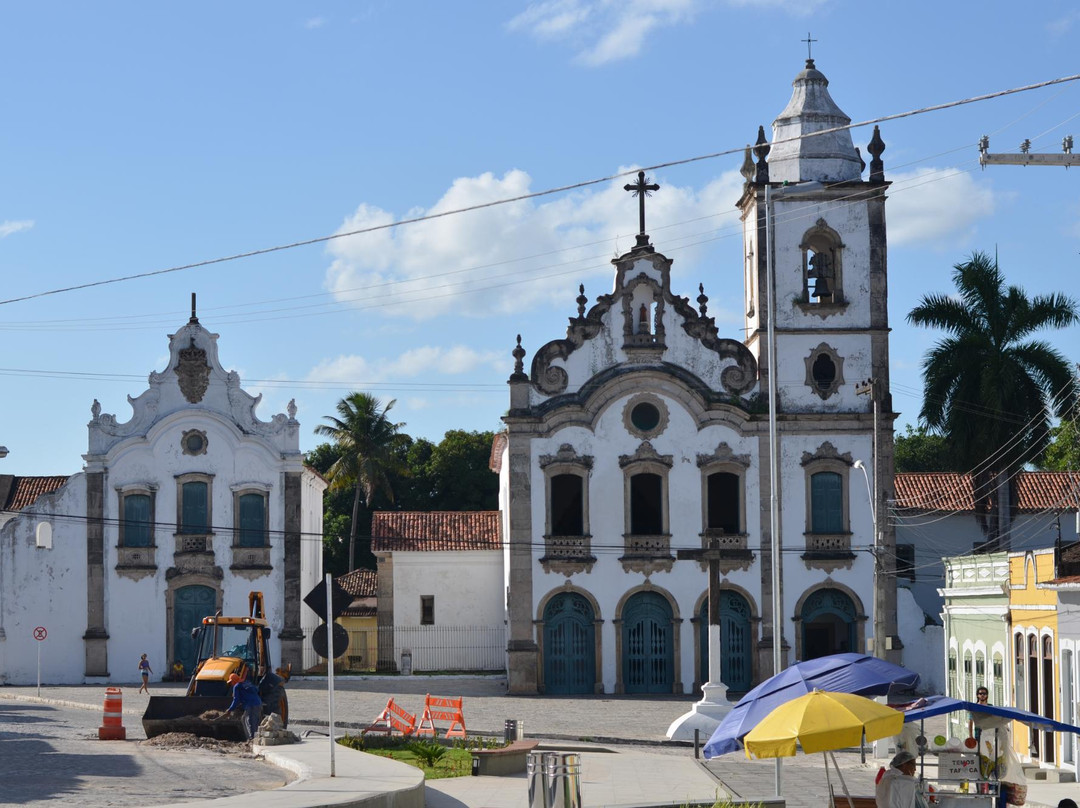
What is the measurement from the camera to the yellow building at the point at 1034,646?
1053 inches

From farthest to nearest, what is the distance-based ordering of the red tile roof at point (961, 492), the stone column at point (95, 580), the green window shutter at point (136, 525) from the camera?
the red tile roof at point (961, 492) → the green window shutter at point (136, 525) → the stone column at point (95, 580)

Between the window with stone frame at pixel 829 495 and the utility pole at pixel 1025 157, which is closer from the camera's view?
the utility pole at pixel 1025 157

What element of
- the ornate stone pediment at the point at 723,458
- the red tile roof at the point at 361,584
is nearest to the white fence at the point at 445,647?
the ornate stone pediment at the point at 723,458

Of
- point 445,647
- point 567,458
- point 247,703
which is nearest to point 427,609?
point 445,647

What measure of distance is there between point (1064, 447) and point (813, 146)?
16084 millimetres

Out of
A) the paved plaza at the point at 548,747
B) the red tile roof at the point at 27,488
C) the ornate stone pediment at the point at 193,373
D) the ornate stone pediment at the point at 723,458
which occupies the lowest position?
the paved plaza at the point at 548,747

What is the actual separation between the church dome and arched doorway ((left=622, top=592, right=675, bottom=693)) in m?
12.8

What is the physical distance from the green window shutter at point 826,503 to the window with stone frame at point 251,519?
15715 mm

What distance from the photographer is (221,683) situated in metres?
27.2

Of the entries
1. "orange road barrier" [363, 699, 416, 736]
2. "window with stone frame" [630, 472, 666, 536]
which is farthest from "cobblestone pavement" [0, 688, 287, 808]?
"window with stone frame" [630, 472, 666, 536]

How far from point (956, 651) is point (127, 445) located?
80.2 feet

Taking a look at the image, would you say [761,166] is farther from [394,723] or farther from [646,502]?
[394,723]

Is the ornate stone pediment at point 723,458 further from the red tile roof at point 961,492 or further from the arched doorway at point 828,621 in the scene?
the red tile roof at point 961,492

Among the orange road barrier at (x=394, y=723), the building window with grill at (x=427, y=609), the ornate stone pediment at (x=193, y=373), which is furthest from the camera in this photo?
the building window with grill at (x=427, y=609)
